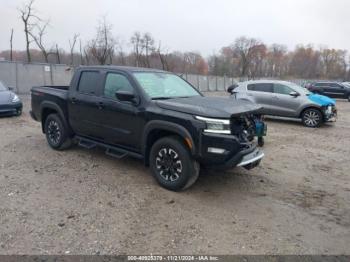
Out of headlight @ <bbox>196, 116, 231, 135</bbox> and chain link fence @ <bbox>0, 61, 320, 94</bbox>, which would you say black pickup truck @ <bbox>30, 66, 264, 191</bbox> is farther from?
chain link fence @ <bbox>0, 61, 320, 94</bbox>

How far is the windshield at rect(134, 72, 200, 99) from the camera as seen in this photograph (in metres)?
5.60

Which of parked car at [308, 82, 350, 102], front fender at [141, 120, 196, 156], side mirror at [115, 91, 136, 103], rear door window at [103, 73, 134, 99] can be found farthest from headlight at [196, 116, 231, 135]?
parked car at [308, 82, 350, 102]

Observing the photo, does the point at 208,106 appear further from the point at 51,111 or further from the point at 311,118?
the point at 311,118

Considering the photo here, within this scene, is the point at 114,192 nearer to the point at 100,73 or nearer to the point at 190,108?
the point at 190,108

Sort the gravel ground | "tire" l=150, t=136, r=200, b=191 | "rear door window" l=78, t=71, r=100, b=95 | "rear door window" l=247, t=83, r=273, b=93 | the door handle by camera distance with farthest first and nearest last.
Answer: "rear door window" l=247, t=83, r=273, b=93 < "rear door window" l=78, t=71, r=100, b=95 < the door handle < "tire" l=150, t=136, r=200, b=191 < the gravel ground

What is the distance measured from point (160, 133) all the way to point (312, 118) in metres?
8.54

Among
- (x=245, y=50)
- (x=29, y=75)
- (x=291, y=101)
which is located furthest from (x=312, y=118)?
(x=245, y=50)

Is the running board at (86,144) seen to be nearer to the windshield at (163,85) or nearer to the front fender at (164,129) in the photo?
the front fender at (164,129)

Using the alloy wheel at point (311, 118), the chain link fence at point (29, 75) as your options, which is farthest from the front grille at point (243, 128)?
the chain link fence at point (29, 75)

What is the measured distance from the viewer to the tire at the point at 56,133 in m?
7.00

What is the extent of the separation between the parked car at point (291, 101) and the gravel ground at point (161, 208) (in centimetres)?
526

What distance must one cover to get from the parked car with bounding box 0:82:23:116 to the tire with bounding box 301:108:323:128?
1016 cm

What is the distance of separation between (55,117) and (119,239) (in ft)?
13.4

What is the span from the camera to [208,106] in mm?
4922
